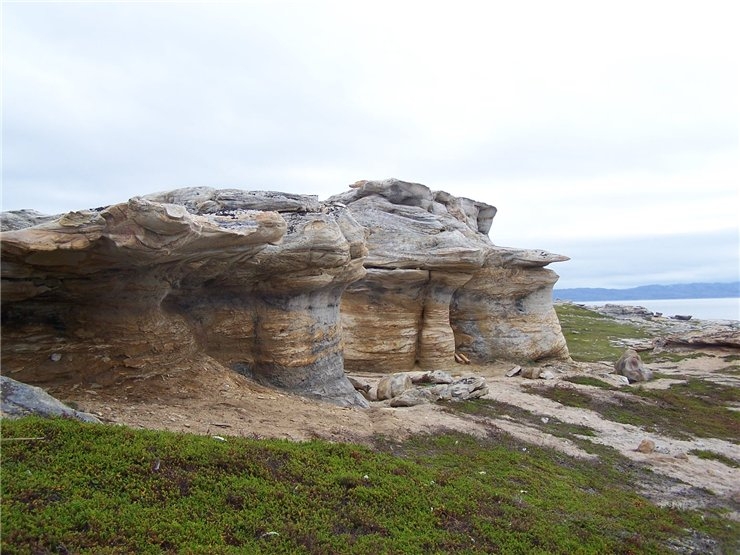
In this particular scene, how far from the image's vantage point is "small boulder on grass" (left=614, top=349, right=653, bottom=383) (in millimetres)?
41188

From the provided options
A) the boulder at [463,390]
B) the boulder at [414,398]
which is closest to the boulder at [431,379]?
the boulder at [463,390]

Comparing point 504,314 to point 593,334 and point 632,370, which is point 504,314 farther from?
point 593,334

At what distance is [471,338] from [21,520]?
38.0 m

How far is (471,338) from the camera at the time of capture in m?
43.9

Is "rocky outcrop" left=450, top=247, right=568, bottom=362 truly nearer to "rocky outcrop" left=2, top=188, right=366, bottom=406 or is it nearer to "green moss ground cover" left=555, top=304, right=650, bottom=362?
"green moss ground cover" left=555, top=304, right=650, bottom=362

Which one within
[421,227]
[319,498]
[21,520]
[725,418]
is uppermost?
[421,227]

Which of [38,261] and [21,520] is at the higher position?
[38,261]

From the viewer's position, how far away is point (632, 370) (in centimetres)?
4138

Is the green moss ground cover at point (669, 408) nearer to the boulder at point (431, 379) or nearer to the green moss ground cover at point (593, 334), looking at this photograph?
the boulder at point (431, 379)

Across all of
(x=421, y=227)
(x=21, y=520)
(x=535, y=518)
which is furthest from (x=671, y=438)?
(x=21, y=520)

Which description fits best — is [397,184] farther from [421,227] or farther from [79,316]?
[79,316]

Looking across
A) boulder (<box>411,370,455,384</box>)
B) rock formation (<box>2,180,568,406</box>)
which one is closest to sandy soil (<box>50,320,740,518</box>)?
rock formation (<box>2,180,568,406</box>)

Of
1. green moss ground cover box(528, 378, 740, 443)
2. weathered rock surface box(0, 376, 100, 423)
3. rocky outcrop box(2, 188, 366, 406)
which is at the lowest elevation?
green moss ground cover box(528, 378, 740, 443)

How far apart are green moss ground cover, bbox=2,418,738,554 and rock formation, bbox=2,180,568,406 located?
524 cm
